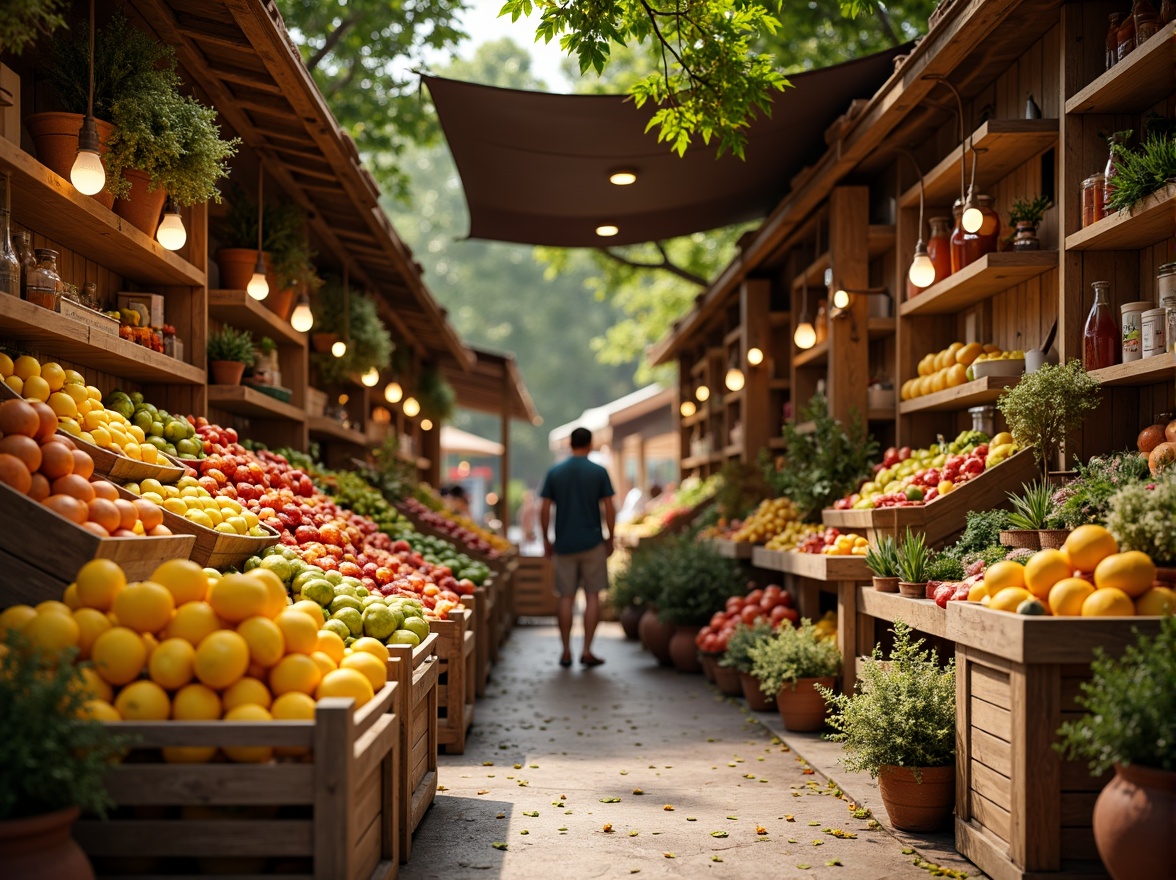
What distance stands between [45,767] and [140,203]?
358 cm

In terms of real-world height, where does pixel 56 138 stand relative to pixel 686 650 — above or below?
above

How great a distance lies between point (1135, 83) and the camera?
4.98 meters

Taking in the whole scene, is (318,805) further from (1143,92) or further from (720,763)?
(1143,92)

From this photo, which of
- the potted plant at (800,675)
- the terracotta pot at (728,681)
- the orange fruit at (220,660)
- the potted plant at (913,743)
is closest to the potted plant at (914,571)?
the potted plant at (913,743)

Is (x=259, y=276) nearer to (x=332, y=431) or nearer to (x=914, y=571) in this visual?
(x=332, y=431)

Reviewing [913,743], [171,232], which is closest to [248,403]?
[171,232]

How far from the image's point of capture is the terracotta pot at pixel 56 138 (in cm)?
472

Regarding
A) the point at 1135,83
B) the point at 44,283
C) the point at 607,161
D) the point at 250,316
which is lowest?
the point at 44,283

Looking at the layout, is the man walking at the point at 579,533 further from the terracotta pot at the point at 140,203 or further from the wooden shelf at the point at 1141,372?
the wooden shelf at the point at 1141,372

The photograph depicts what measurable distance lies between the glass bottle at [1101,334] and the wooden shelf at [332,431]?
627cm

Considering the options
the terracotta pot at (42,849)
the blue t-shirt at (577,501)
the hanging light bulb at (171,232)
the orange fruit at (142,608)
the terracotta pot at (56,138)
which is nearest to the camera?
the terracotta pot at (42,849)

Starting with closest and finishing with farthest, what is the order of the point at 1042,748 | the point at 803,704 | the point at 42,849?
the point at 42,849
the point at 1042,748
the point at 803,704

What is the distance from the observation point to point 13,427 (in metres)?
3.79

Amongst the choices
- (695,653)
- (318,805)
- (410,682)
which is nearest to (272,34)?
(410,682)
